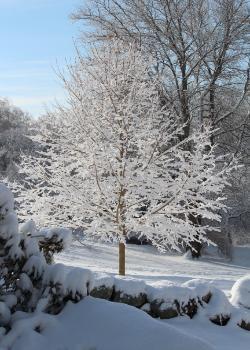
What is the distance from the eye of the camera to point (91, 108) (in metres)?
10.3

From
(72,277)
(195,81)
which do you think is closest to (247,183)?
(195,81)

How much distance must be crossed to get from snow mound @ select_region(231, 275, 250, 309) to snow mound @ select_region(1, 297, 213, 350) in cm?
407

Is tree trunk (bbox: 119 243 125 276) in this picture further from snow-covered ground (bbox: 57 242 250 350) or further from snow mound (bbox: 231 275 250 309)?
snow mound (bbox: 231 275 250 309)

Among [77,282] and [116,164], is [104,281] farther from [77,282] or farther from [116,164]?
[116,164]

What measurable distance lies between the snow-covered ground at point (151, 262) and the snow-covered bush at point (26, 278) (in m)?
9.71

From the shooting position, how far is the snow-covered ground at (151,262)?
14.6 meters

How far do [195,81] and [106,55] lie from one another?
27.6 feet

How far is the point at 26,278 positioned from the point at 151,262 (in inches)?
513

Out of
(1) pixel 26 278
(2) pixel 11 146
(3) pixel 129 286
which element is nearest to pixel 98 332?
(1) pixel 26 278

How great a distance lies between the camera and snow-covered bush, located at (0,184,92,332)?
3.97 meters

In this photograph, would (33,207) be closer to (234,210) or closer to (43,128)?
(43,128)

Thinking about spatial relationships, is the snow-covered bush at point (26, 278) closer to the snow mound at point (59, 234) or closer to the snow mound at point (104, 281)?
the snow mound at point (59, 234)

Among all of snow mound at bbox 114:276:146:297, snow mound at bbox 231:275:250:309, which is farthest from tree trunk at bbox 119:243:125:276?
snow mound at bbox 114:276:146:297

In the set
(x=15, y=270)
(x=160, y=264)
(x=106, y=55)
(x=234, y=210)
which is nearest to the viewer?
(x=15, y=270)
